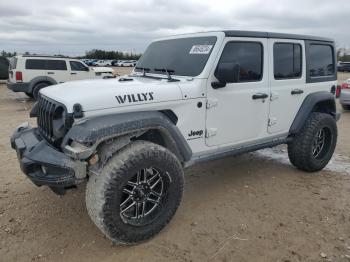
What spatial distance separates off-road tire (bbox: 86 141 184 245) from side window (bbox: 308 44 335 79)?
9.32 ft

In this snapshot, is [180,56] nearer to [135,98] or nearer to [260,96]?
[260,96]

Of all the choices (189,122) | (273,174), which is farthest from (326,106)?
(189,122)

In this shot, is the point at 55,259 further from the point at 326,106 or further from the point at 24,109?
the point at 24,109

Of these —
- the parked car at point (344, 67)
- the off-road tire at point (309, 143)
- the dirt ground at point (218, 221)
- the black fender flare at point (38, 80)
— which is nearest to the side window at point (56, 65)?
the black fender flare at point (38, 80)

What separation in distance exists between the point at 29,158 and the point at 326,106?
4.33 metres

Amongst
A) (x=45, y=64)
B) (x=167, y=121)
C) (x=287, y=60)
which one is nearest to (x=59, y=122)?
(x=167, y=121)

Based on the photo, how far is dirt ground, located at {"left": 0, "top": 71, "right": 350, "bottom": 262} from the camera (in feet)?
10.6

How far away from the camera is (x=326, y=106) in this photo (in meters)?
5.52

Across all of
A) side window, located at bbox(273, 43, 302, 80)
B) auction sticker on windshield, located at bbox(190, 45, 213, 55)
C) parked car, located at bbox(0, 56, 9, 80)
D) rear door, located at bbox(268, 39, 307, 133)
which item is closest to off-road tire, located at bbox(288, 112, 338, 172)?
rear door, located at bbox(268, 39, 307, 133)

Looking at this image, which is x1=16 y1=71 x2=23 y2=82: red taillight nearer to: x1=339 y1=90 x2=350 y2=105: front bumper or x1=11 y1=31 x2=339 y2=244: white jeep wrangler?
x1=11 y1=31 x2=339 y2=244: white jeep wrangler

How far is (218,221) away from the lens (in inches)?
150

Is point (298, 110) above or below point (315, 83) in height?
below

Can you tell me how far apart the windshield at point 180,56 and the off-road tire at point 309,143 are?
2.05m

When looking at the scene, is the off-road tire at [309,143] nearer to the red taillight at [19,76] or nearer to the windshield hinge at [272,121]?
the windshield hinge at [272,121]
